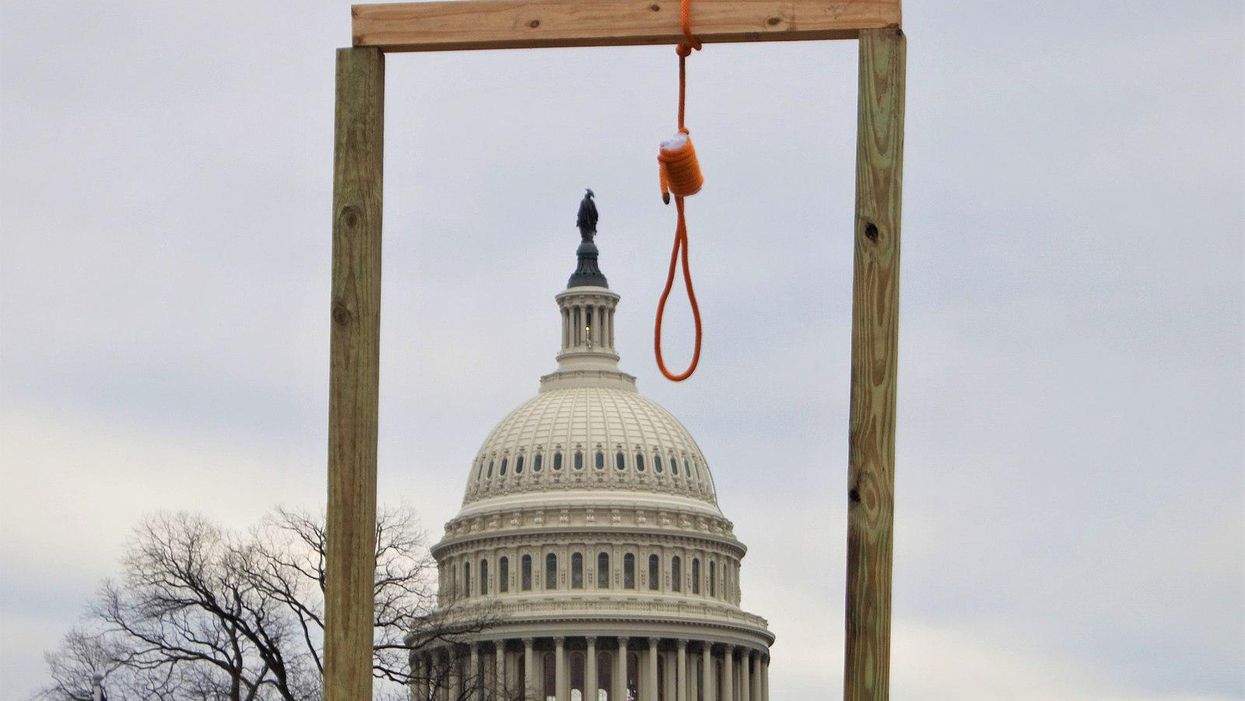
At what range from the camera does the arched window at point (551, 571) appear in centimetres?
17200

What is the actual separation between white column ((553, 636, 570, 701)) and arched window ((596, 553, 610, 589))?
6869mm

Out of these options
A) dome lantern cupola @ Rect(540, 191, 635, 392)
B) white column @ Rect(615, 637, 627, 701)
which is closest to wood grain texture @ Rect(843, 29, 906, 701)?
white column @ Rect(615, 637, 627, 701)

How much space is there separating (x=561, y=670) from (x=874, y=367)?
15521 centimetres

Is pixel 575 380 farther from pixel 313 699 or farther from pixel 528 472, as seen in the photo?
pixel 313 699

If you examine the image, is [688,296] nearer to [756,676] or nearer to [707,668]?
[707,668]

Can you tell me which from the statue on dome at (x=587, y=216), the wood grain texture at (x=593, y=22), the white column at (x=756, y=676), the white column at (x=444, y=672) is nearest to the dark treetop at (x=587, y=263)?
the statue on dome at (x=587, y=216)

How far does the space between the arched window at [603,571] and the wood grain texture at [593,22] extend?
160579 millimetres

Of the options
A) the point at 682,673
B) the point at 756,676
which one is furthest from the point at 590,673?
the point at 756,676

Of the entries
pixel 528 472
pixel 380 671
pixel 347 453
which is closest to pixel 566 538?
pixel 528 472

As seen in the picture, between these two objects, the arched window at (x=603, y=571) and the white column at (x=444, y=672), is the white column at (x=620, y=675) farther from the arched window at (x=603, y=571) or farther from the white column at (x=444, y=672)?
the white column at (x=444, y=672)

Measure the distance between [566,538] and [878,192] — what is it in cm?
16148

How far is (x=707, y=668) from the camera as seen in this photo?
170 metres

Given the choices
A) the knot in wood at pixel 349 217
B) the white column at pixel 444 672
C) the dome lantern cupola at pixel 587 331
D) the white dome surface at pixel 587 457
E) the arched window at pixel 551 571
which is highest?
the dome lantern cupola at pixel 587 331

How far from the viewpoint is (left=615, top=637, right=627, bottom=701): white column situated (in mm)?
164375
